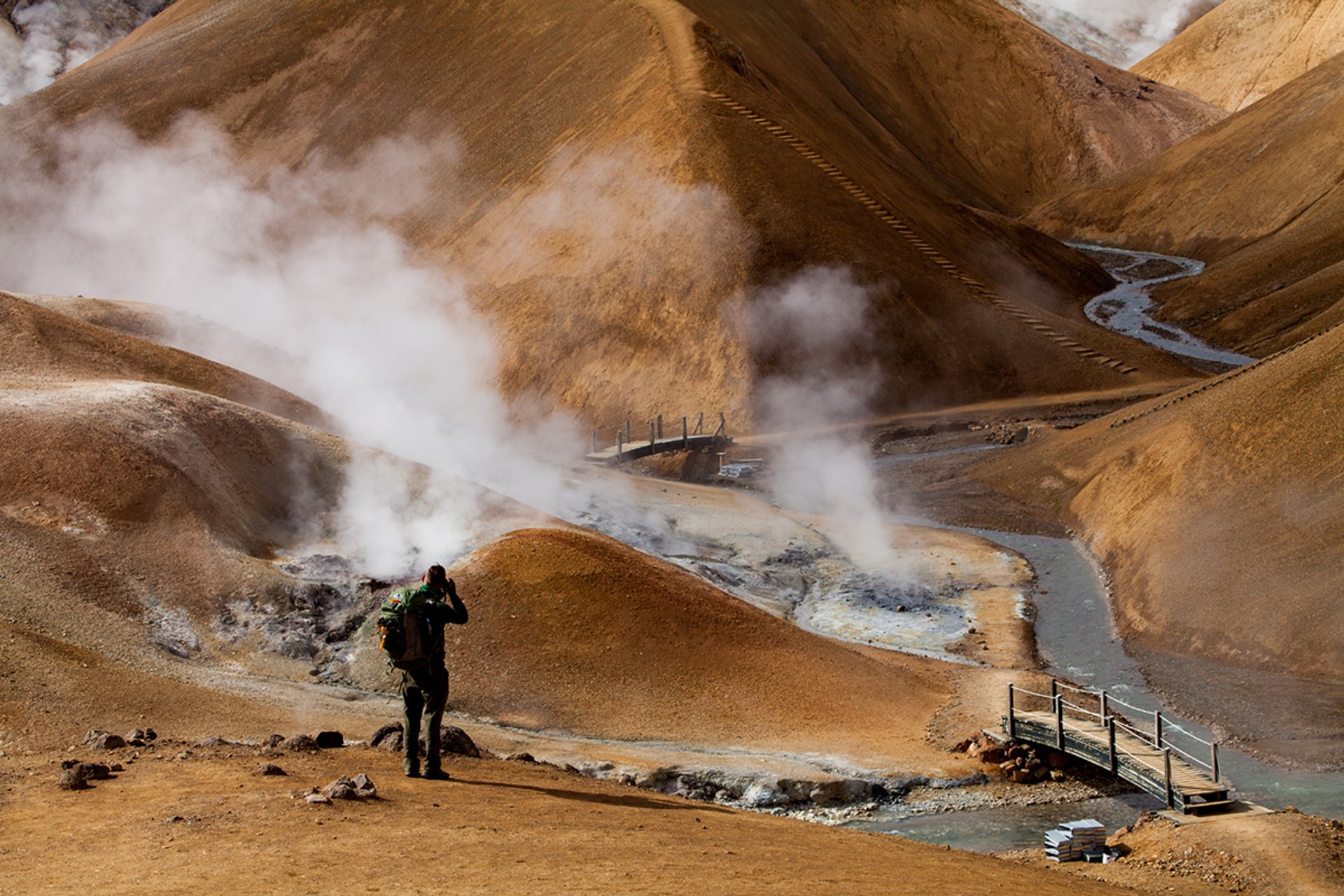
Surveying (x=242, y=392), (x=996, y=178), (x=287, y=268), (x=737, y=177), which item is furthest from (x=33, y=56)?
(x=242, y=392)

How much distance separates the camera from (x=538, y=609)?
20531mm

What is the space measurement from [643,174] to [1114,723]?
1671 inches

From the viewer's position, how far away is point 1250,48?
122 m

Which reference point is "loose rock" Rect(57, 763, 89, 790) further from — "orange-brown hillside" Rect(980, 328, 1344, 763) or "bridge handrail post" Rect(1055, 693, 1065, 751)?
"orange-brown hillside" Rect(980, 328, 1344, 763)

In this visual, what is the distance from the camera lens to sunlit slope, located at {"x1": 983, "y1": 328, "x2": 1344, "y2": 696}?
2389 cm

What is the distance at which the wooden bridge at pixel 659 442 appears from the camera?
45.0 meters

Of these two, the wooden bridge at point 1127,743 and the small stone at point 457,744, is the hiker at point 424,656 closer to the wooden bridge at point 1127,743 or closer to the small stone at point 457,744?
the small stone at point 457,744

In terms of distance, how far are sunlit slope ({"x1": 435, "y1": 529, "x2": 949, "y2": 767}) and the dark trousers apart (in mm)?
6096

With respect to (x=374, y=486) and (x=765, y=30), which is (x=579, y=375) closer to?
(x=374, y=486)

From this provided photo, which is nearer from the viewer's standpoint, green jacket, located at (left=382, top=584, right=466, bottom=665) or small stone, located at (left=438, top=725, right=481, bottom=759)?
green jacket, located at (left=382, top=584, right=466, bottom=665)

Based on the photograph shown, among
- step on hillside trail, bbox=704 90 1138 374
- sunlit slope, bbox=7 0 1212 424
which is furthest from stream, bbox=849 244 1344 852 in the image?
step on hillside trail, bbox=704 90 1138 374

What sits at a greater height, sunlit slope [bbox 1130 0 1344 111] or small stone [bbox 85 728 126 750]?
sunlit slope [bbox 1130 0 1344 111]

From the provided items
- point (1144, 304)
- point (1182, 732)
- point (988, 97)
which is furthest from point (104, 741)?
point (988, 97)

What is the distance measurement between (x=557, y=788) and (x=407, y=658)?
6.38 ft
